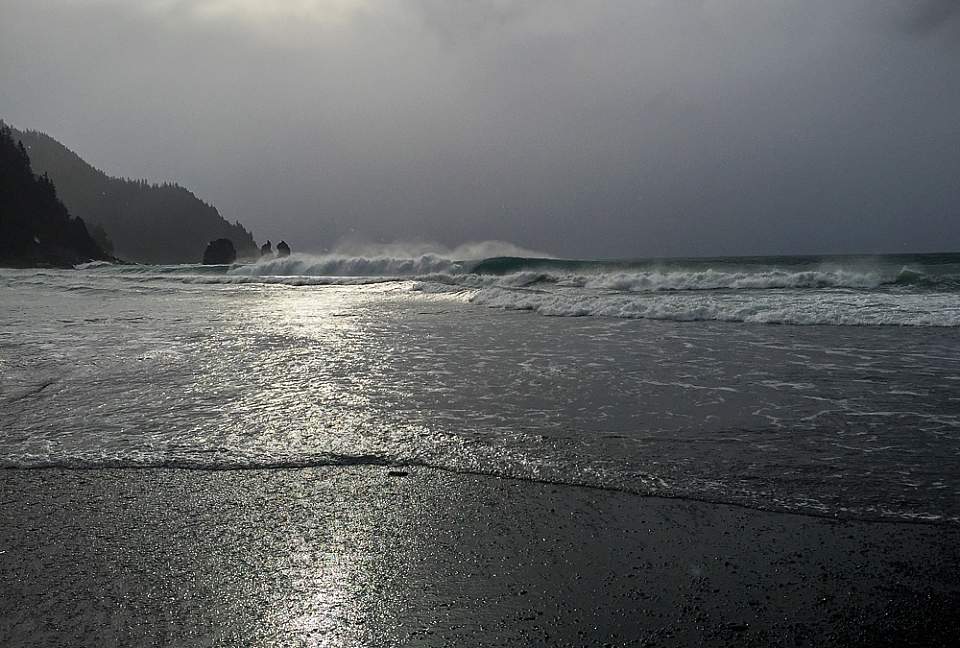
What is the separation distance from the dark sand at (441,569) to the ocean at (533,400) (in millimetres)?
320

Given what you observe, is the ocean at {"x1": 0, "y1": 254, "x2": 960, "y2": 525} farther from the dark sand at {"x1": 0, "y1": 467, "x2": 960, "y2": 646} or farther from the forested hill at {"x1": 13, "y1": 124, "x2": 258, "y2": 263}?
the forested hill at {"x1": 13, "y1": 124, "x2": 258, "y2": 263}

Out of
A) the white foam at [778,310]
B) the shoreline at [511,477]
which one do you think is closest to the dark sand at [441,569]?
the shoreline at [511,477]

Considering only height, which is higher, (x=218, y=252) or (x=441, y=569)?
(x=218, y=252)

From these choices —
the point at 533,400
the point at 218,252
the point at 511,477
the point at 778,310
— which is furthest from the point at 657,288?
the point at 218,252

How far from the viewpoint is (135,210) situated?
5448 inches

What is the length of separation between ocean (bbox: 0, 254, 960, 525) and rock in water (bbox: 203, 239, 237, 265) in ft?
234

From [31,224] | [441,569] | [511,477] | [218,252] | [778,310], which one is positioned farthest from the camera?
[218,252]

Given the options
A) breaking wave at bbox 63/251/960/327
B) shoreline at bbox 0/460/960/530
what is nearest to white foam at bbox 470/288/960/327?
breaking wave at bbox 63/251/960/327

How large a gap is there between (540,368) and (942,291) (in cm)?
1650

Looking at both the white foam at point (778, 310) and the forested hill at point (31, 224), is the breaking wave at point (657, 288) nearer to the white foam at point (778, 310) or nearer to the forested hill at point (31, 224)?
the white foam at point (778, 310)

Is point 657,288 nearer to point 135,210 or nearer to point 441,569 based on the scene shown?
point 441,569

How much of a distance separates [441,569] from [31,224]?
90305 millimetres

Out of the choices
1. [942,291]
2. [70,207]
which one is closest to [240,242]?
[70,207]

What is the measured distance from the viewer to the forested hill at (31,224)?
Answer: 67.0 m
